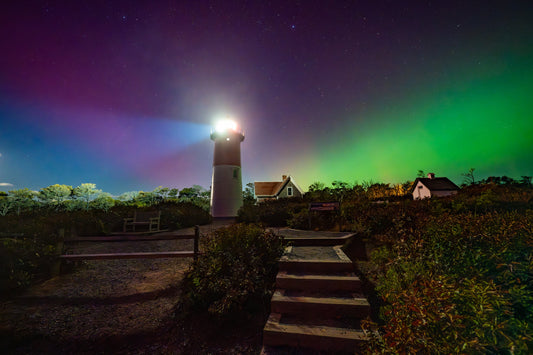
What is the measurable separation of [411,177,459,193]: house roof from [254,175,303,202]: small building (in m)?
18.9

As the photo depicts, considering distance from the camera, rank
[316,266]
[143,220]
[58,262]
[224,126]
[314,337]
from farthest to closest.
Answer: [224,126] → [143,220] → [58,262] → [316,266] → [314,337]

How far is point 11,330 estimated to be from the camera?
3.44 meters

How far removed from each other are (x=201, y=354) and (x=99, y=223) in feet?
39.2

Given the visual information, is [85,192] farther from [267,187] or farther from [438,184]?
[438,184]

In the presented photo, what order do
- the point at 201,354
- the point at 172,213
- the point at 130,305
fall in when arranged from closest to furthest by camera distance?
the point at 201,354 → the point at 130,305 → the point at 172,213

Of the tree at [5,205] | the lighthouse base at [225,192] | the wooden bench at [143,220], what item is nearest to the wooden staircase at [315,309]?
the wooden bench at [143,220]

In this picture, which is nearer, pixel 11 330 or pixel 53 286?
pixel 11 330

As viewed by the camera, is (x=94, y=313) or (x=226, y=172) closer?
(x=94, y=313)

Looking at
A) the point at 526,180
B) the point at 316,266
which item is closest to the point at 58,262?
the point at 316,266

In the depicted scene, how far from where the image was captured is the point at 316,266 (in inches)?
177

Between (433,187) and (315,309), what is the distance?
37204mm

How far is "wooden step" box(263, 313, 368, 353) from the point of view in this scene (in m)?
2.88

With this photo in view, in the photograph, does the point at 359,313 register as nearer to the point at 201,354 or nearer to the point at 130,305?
the point at 201,354

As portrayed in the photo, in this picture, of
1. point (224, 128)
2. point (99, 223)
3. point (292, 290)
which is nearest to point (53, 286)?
point (292, 290)
